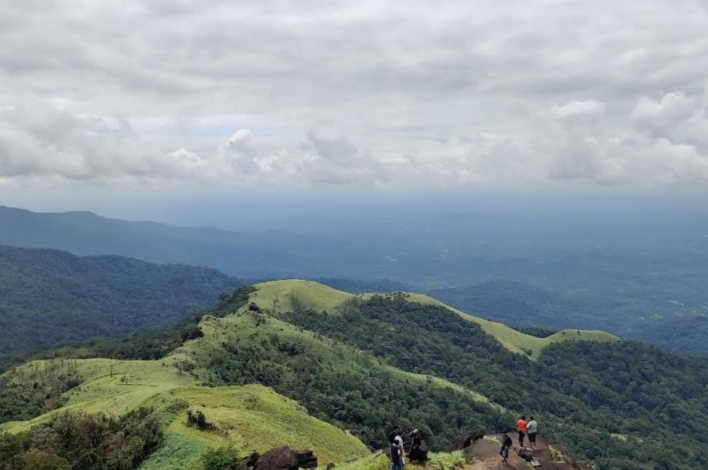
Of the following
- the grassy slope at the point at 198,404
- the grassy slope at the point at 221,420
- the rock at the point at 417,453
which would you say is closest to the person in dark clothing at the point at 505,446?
the rock at the point at 417,453

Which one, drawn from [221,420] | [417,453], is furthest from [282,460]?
[221,420]

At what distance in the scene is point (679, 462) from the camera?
124375mm

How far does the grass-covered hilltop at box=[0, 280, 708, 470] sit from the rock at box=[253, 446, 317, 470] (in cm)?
293

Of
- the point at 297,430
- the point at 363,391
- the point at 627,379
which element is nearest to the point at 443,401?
the point at 363,391

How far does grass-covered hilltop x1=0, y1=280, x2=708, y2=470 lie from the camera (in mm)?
42594

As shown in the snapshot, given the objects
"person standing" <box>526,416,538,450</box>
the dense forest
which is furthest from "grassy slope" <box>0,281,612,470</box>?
the dense forest

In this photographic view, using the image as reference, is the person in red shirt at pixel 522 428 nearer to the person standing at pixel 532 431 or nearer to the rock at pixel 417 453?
the person standing at pixel 532 431

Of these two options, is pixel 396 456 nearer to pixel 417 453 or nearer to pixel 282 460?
pixel 417 453

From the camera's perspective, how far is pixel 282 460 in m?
34.2

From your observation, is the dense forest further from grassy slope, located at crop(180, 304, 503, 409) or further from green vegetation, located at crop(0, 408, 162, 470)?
green vegetation, located at crop(0, 408, 162, 470)

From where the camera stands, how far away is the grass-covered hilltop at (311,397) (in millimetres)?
42594

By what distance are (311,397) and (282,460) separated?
58.3 metres

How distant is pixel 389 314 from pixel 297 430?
147m

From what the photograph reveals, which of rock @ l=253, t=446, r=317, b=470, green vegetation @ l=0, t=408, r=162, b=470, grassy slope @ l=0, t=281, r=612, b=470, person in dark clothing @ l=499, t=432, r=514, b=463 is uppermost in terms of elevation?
person in dark clothing @ l=499, t=432, r=514, b=463
